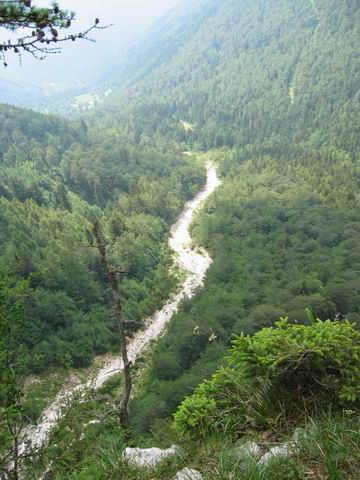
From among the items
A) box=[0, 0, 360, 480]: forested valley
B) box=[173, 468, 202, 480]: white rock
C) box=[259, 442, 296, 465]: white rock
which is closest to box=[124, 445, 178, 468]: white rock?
box=[0, 0, 360, 480]: forested valley

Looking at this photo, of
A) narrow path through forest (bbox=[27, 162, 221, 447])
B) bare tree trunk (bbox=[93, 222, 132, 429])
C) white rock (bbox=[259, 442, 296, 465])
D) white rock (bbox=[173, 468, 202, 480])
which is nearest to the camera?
white rock (bbox=[259, 442, 296, 465])

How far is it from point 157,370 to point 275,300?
14.2m

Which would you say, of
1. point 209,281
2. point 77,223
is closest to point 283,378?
point 209,281

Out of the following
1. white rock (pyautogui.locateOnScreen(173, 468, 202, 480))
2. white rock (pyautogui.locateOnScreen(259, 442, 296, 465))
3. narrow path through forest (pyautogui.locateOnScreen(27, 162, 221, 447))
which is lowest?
narrow path through forest (pyautogui.locateOnScreen(27, 162, 221, 447))

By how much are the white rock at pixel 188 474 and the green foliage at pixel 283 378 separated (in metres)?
0.88

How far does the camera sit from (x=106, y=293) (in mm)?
55281

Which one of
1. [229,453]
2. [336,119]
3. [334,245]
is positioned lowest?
[336,119]

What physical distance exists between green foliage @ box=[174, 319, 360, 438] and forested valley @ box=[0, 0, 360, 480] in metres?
0.03

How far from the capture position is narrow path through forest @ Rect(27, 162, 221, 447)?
112ft

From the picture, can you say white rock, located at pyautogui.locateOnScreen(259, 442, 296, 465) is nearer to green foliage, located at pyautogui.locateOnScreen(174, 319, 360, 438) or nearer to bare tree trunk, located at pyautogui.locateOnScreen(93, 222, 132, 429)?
green foliage, located at pyautogui.locateOnScreen(174, 319, 360, 438)

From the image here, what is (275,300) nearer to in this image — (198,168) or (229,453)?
(229,453)

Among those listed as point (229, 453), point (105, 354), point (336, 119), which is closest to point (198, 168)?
point (336, 119)

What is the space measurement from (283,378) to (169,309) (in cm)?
4813

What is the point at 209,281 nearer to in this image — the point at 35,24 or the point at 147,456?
the point at 147,456
